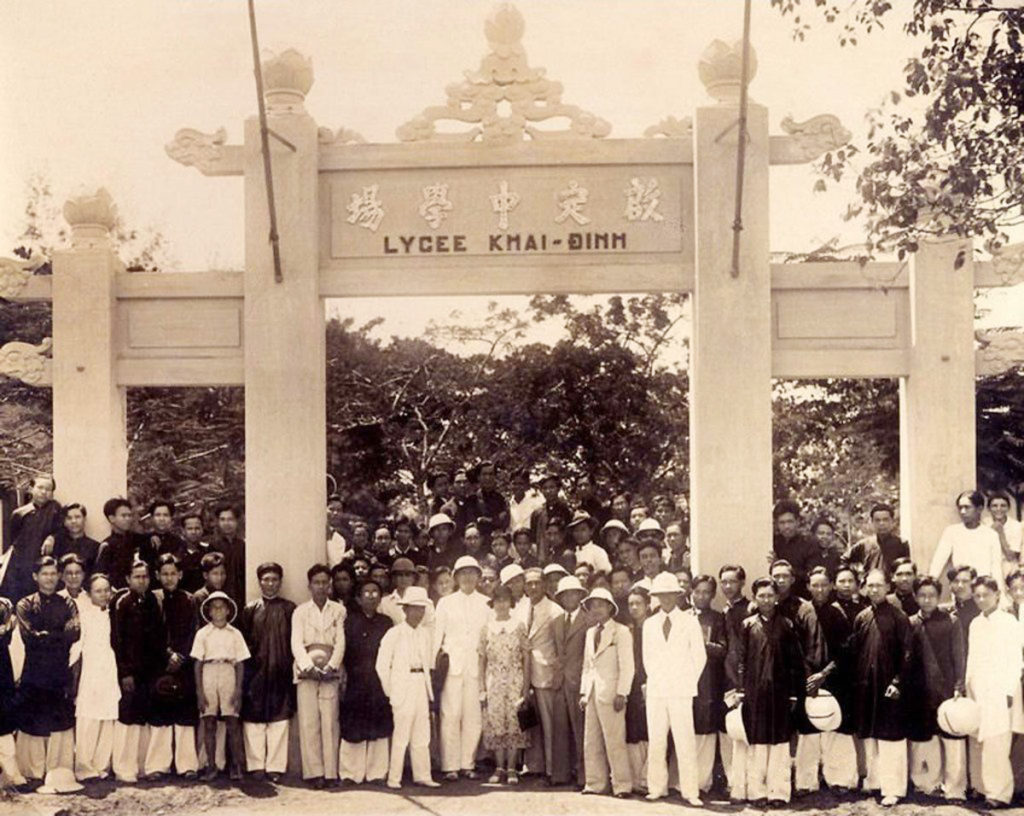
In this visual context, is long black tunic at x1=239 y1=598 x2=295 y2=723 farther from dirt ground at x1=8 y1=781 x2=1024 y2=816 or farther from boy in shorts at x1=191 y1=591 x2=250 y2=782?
dirt ground at x1=8 y1=781 x2=1024 y2=816

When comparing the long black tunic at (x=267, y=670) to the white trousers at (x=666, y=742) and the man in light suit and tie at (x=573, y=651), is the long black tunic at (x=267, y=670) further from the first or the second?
the white trousers at (x=666, y=742)

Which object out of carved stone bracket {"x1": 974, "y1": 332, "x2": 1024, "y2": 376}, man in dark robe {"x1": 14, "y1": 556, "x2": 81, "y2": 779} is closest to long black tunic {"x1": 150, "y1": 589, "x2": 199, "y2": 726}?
man in dark robe {"x1": 14, "y1": 556, "x2": 81, "y2": 779}

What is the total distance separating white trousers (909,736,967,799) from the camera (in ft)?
24.9

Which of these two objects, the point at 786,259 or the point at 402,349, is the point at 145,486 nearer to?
the point at 402,349

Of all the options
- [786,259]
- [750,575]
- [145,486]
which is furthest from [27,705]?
[786,259]

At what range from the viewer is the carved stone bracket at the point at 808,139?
8375 millimetres

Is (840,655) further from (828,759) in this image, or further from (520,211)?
(520,211)

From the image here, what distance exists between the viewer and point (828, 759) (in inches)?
306

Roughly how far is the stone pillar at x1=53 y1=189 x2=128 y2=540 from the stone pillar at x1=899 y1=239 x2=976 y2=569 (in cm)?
560

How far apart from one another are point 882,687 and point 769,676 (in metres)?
0.77

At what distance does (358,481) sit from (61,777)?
8339mm

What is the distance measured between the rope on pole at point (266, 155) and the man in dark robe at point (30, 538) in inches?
89.1

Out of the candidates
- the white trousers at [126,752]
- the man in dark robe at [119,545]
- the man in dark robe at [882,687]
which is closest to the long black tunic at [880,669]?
the man in dark robe at [882,687]

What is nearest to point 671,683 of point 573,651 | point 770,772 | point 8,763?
point 573,651
